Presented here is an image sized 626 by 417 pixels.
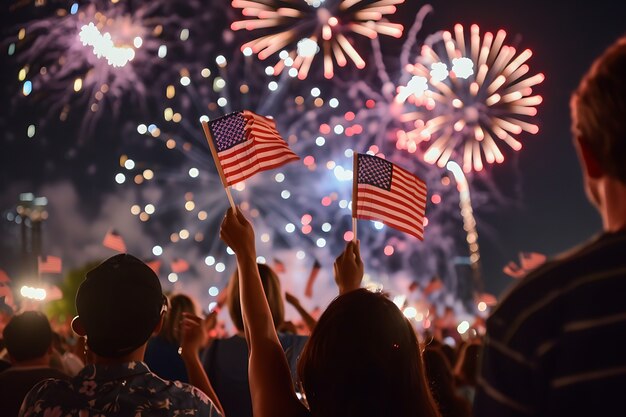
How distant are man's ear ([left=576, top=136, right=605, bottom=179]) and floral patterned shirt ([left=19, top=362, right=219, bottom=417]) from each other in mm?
1708

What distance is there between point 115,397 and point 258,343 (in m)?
0.60

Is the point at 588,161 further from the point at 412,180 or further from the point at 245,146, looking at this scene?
the point at 412,180

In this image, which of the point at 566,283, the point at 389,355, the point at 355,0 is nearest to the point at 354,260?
the point at 389,355

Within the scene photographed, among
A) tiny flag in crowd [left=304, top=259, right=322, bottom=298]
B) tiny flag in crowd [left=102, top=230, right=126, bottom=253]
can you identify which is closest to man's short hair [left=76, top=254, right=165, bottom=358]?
tiny flag in crowd [left=304, top=259, right=322, bottom=298]

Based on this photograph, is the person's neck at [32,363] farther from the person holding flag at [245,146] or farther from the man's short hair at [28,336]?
the person holding flag at [245,146]

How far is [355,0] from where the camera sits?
21391 millimetres

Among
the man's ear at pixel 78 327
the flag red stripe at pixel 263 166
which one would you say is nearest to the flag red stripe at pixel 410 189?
the flag red stripe at pixel 263 166

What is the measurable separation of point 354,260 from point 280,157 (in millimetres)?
2590

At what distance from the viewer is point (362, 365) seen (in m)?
2.39

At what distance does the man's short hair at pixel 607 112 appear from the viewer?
1650 millimetres

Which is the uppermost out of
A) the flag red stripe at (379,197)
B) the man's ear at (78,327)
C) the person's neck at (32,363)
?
the flag red stripe at (379,197)

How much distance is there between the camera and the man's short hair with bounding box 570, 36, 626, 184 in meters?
1.65

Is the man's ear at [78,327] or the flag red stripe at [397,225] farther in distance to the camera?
the flag red stripe at [397,225]

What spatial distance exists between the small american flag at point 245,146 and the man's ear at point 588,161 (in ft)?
12.8
